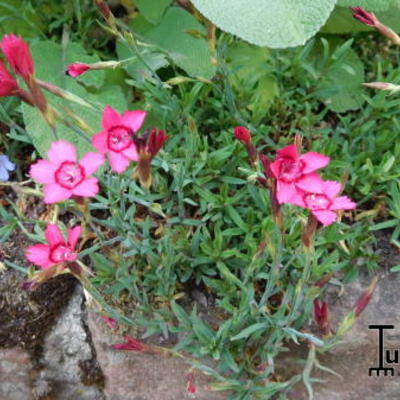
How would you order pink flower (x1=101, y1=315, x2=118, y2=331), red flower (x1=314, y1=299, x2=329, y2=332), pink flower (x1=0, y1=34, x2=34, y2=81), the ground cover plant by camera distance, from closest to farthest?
pink flower (x1=0, y1=34, x2=34, y2=81)
the ground cover plant
red flower (x1=314, y1=299, x2=329, y2=332)
pink flower (x1=101, y1=315, x2=118, y2=331)

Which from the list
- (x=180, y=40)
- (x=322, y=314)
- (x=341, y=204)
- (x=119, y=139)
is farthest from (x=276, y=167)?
(x=180, y=40)

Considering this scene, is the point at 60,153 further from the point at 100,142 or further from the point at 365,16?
the point at 365,16

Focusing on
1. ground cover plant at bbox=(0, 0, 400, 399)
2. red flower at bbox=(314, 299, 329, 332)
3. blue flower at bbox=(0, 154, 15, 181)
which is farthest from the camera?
blue flower at bbox=(0, 154, 15, 181)

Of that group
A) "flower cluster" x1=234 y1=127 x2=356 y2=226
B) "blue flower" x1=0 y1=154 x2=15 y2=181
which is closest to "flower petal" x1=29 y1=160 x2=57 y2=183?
"flower cluster" x1=234 y1=127 x2=356 y2=226

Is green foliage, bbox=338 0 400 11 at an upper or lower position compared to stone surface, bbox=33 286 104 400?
upper

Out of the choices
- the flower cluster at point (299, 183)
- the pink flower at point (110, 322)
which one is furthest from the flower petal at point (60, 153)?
the pink flower at point (110, 322)

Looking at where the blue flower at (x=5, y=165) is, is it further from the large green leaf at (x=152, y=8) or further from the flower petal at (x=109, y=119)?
the flower petal at (x=109, y=119)

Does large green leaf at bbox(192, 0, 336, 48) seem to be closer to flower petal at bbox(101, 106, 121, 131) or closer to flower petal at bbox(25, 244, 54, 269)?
flower petal at bbox(101, 106, 121, 131)
